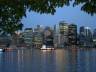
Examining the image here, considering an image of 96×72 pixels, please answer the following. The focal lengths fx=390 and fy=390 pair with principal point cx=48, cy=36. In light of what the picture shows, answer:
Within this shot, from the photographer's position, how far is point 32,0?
8.23 m

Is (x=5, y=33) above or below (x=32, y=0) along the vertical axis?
below

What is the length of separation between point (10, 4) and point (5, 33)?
1747mm

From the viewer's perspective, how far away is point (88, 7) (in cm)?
804

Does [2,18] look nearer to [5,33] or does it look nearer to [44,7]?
[5,33]

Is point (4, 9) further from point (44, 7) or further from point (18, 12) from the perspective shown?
point (44, 7)

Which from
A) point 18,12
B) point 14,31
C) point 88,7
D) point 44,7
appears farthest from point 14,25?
point 88,7

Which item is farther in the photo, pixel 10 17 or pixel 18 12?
pixel 10 17

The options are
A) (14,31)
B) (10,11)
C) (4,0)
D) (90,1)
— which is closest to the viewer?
(90,1)

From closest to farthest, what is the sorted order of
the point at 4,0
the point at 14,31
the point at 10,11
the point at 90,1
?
the point at 90,1, the point at 4,0, the point at 10,11, the point at 14,31

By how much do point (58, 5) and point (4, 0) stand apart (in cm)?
123

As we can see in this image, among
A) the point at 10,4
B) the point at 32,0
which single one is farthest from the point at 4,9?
the point at 32,0

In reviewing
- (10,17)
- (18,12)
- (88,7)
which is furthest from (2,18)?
(88,7)

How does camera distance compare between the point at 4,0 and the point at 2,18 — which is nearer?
the point at 4,0

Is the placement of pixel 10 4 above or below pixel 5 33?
above
